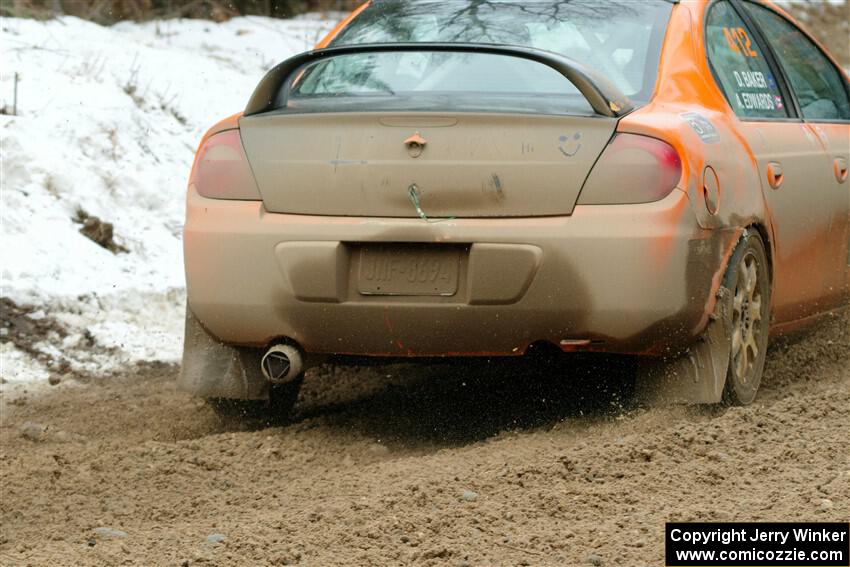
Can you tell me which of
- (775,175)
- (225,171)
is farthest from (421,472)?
(775,175)

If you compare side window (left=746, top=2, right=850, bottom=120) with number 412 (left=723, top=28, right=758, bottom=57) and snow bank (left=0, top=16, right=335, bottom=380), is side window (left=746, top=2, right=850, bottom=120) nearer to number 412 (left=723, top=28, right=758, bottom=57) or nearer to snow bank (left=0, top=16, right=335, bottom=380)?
number 412 (left=723, top=28, right=758, bottom=57)

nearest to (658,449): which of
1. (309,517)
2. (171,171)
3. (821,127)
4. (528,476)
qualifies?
(528,476)

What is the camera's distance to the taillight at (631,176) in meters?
4.63

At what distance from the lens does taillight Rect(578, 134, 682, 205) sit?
4633mm

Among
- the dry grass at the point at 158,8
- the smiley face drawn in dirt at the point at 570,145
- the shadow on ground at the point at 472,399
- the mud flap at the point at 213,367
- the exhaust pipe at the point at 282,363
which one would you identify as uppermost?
the smiley face drawn in dirt at the point at 570,145

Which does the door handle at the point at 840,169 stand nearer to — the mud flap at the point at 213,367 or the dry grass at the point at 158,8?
the mud flap at the point at 213,367

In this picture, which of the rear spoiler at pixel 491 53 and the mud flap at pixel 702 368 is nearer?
the rear spoiler at pixel 491 53

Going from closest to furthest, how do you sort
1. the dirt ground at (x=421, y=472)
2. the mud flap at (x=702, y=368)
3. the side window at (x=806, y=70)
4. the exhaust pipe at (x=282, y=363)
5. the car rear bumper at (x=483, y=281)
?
the dirt ground at (x=421, y=472) < the car rear bumper at (x=483, y=281) < the mud flap at (x=702, y=368) < the exhaust pipe at (x=282, y=363) < the side window at (x=806, y=70)

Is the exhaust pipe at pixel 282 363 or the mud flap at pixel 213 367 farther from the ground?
the exhaust pipe at pixel 282 363

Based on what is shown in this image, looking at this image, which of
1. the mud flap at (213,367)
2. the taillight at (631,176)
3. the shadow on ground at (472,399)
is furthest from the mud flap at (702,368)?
the mud flap at (213,367)

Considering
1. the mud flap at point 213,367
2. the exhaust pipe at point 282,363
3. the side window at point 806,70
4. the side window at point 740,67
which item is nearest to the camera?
the exhaust pipe at point 282,363

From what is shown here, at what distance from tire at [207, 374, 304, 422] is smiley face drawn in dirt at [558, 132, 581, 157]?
1.54 m

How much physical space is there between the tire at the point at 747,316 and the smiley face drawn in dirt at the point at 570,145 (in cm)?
71

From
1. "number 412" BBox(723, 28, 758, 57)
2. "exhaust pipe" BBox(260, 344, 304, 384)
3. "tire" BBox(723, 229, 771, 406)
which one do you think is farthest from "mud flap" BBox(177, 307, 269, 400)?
"number 412" BBox(723, 28, 758, 57)
